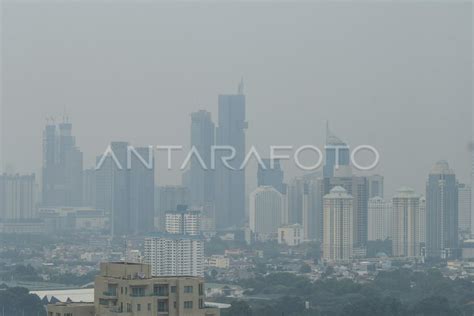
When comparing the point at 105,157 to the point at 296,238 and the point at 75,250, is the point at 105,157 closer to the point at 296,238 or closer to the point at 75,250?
the point at 75,250

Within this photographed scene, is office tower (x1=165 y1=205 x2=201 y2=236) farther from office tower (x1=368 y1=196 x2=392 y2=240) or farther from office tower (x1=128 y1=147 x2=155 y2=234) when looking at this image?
office tower (x1=368 y1=196 x2=392 y2=240)

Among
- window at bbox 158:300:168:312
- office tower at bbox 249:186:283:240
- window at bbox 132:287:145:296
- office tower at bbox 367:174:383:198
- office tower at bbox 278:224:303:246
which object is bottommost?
window at bbox 158:300:168:312

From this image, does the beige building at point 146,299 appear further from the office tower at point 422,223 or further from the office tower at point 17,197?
the office tower at point 422,223

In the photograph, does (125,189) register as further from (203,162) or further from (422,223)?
(422,223)

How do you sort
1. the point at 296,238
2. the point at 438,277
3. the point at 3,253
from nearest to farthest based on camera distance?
the point at 438,277 → the point at 3,253 → the point at 296,238

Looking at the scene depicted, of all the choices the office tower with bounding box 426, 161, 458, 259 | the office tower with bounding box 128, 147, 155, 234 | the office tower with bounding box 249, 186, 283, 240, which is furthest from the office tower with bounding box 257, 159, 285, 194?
the office tower with bounding box 426, 161, 458, 259

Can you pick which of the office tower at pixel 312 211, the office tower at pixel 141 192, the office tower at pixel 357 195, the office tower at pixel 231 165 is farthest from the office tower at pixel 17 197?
the office tower at pixel 357 195

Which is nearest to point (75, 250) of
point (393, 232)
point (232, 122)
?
point (232, 122)
